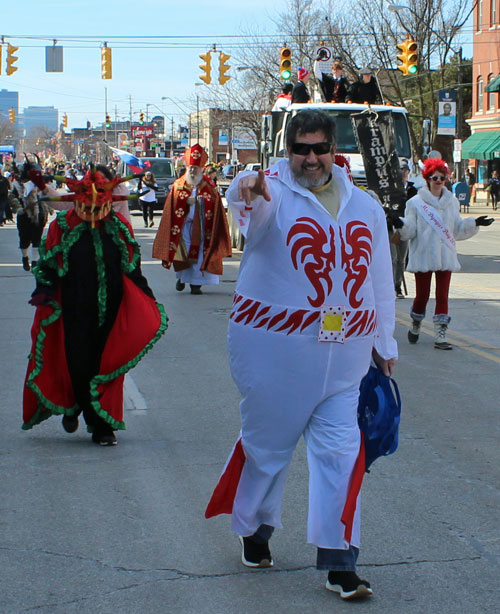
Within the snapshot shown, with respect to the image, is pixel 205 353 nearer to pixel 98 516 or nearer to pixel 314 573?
pixel 98 516

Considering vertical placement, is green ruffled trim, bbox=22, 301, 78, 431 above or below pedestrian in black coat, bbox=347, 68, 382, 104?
below

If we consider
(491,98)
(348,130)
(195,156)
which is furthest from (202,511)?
(491,98)

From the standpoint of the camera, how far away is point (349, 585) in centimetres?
417

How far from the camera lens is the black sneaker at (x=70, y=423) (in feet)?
22.4

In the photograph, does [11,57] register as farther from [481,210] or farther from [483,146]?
[483,146]

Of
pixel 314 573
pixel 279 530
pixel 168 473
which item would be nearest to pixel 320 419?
pixel 314 573

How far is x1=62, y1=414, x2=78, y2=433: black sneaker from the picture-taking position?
6812 mm

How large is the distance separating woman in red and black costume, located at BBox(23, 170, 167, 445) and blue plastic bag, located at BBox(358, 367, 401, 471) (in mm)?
2442

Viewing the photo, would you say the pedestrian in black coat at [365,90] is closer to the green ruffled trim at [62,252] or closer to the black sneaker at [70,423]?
the green ruffled trim at [62,252]

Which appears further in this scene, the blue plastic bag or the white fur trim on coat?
the white fur trim on coat

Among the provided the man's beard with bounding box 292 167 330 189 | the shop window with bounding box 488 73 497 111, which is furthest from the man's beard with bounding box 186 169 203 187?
the shop window with bounding box 488 73 497 111

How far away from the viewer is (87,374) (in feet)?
21.7

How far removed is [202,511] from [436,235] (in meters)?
5.73

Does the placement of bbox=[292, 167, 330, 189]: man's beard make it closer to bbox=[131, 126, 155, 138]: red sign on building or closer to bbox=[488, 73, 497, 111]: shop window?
bbox=[488, 73, 497, 111]: shop window
